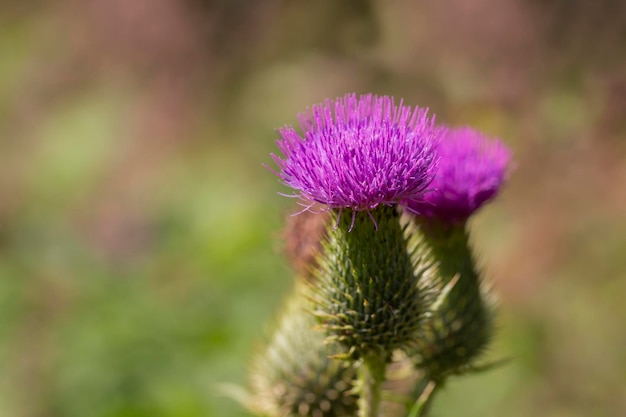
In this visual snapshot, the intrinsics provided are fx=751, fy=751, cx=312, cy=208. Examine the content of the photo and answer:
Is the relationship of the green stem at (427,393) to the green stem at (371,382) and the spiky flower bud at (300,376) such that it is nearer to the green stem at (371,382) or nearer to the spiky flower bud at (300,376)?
the green stem at (371,382)

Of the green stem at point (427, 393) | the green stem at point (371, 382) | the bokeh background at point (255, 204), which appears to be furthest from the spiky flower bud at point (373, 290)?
the bokeh background at point (255, 204)

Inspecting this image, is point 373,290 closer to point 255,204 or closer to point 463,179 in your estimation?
point 463,179

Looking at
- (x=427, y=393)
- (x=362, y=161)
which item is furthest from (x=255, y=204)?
(x=362, y=161)

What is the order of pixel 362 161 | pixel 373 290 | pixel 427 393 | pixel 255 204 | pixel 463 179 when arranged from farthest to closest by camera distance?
pixel 255 204, pixel 463 179, pixel 427 393, pixel 373 290, pixel 362 161

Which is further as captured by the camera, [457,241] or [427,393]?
[457,241]

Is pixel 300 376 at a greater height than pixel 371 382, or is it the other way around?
pixel 300 376

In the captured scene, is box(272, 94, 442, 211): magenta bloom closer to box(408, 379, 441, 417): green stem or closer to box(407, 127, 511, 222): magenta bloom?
box(407, 127, 511, 222): magenta bloom
